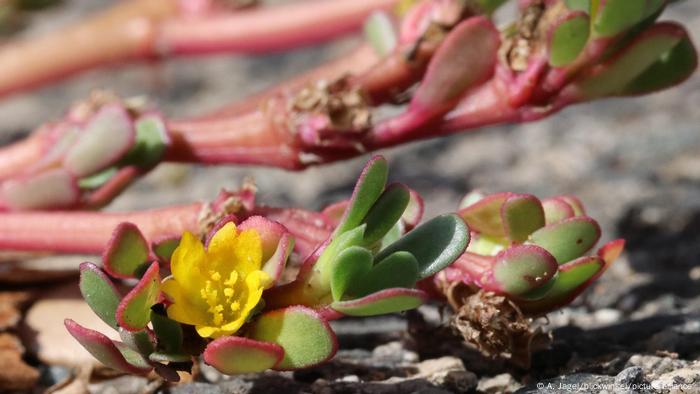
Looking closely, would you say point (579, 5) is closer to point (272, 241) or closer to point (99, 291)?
point (272, 241)

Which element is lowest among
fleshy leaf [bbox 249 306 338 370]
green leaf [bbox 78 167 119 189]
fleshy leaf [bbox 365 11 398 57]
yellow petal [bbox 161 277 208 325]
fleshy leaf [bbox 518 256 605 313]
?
fleshy leaf [bbox 518 256 605 313]

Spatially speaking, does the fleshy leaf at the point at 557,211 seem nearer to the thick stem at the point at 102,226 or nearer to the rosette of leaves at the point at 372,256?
the rosette of leaves at the point at 372,256

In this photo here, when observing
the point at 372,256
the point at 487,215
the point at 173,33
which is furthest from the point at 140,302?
the point at 173,33

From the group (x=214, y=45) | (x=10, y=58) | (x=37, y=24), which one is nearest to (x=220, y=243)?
(x=214, y=45)

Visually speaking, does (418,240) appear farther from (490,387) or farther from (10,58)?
(10,58)

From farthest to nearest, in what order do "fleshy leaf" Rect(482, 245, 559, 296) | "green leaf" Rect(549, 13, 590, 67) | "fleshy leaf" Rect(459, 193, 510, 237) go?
"green leaf" Rect(549, 13, 590, 67), "fleshy leaf" Rect(459, 193, 510, 237), "fleshy leaf" Rect(482, 245, 559, 296)

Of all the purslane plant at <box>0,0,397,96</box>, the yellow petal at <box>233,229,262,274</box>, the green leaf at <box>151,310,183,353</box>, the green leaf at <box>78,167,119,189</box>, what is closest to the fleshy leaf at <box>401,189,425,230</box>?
the yellow petal at <box>233,229,262,274</box>

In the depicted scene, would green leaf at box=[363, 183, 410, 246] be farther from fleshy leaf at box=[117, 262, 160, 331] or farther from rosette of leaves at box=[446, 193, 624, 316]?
fleshy leaf at box=[117, 262, 160, 331]
